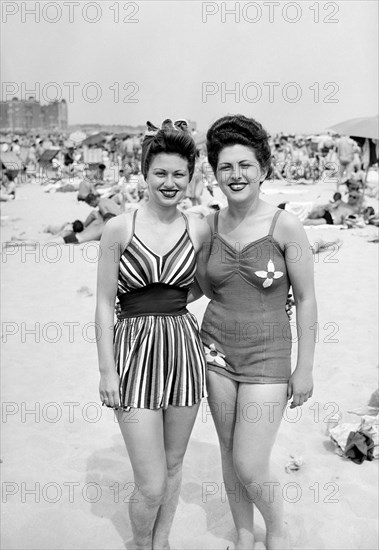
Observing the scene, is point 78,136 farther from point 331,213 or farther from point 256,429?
point 256,429

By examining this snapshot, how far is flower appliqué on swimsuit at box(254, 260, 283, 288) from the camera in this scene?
211 cm

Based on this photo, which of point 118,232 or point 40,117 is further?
point 40,117

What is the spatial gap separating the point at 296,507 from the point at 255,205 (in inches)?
69.5

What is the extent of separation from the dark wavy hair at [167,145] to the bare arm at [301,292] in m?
0.46

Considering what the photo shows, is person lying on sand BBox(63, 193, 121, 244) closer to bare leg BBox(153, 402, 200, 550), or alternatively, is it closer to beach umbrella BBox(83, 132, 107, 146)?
bare leg BBox(153, 402, 200, 550)

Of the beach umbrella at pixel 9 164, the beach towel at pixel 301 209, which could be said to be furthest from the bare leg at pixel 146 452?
the beach umbrella at pixel 9 164

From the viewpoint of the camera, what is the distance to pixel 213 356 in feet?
7.34

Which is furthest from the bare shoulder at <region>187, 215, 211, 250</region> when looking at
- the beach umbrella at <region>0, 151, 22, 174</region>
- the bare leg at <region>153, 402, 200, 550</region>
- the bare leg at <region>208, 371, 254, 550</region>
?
the beach umbrella at <region>0, 151, 22, 174</region>

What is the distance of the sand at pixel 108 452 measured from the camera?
283 cm

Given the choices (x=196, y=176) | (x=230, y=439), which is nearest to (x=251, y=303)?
(x=230, y=439)

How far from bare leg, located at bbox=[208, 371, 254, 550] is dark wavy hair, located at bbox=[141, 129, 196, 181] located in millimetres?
879

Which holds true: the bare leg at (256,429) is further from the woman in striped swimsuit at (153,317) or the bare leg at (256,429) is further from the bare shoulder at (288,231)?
the bare shoulder at (288,231)

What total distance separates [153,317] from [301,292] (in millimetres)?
581

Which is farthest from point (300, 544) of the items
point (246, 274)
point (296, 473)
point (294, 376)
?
point (246, 274)
